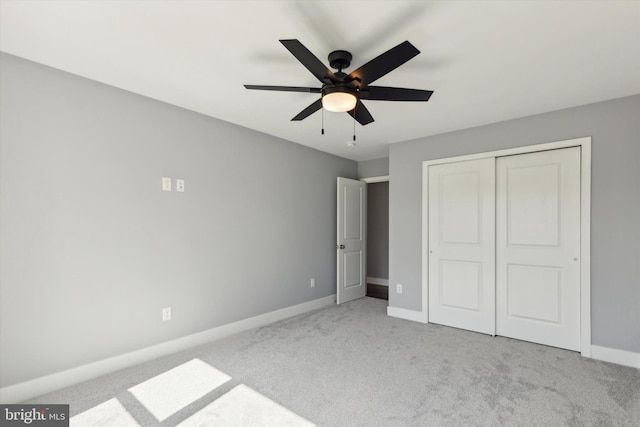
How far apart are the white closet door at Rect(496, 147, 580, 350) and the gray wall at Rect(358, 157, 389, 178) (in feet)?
6.07

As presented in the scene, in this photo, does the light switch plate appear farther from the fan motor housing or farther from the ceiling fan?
the fan motor housing

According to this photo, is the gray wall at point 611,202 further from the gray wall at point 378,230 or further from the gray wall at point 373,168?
the gray wall at point 378,230

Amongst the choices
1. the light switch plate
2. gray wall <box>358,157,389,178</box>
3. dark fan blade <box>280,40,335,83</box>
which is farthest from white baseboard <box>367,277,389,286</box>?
dark fan blade <box>280,40,335,83</box>

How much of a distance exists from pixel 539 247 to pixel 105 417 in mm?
3975

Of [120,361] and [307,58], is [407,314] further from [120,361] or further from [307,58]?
[307,58]

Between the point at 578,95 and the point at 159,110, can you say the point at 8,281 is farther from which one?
the point at 578,95

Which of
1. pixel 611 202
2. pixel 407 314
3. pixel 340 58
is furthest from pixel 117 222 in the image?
pixel 611 202

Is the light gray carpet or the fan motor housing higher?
the fan motor housing

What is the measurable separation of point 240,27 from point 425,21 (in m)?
1.08

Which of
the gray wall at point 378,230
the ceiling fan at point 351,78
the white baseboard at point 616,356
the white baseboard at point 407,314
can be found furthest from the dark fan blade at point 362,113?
the gray wall at point 378,230

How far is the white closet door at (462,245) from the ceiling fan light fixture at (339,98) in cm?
229

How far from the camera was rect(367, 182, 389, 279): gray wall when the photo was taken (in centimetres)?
641

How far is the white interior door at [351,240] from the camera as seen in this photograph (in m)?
4.76

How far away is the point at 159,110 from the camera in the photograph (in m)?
2.92
